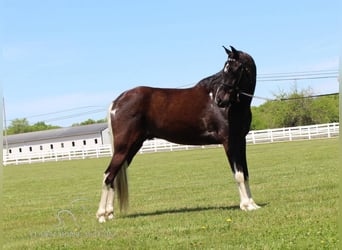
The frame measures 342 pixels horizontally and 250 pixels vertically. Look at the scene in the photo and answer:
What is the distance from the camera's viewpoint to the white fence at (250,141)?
42469mm

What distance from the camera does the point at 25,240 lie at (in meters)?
7.51

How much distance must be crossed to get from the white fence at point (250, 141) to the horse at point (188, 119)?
108 feet

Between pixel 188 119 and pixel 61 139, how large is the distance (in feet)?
278

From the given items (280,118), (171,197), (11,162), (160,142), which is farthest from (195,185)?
(280,118)

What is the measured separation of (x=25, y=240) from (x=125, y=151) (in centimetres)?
226

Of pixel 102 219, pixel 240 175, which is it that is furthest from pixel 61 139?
pixel 240 175

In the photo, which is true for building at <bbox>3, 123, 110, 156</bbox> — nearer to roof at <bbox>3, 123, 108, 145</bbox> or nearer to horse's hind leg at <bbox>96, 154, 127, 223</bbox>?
roof at <bbox>3, 123, 108, 145</bbox>

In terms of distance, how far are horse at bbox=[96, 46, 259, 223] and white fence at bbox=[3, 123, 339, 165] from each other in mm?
32798

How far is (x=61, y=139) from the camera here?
91438 millimetres

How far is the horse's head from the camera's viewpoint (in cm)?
854

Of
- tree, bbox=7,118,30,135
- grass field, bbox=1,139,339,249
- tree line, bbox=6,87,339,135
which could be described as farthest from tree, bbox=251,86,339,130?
tree, bbox=7,118,30,135

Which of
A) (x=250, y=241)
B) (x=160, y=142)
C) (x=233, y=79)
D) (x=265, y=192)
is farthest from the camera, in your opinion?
(x=160, y=142)

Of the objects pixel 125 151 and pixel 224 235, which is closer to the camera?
pixel 224 235

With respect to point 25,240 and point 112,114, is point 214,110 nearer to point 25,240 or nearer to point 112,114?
point 112,114
